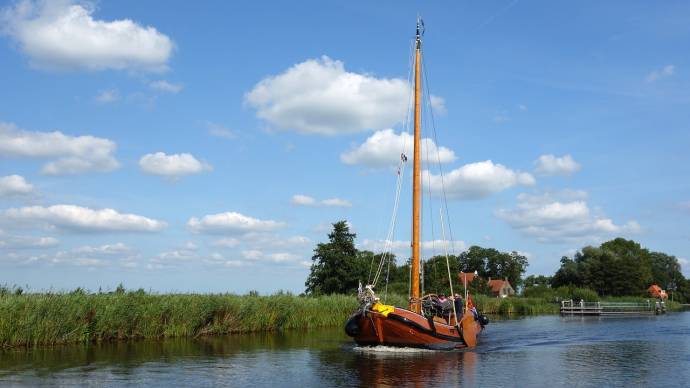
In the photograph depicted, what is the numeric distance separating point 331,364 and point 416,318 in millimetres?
4818

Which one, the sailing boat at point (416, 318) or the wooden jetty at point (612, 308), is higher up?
the sailing boat at point (416, 318)

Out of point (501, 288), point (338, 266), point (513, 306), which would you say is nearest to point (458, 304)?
point (338, 266)

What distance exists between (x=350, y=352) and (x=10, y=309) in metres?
14.8

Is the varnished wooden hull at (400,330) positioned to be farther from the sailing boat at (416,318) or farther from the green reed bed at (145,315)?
the green reed bed at (145,315)

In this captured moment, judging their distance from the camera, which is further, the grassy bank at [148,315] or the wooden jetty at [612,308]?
the wooden jetty at [612,308]

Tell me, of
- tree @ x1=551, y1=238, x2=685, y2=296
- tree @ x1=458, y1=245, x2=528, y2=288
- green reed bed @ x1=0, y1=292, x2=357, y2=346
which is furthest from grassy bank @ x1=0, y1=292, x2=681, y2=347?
tree @ x1=458, y1=245, x2=528, y2=288

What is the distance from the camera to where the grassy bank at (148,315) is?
92.6ft

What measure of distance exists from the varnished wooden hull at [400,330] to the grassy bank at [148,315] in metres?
11.6

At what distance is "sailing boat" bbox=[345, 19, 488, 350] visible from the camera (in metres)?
27.6

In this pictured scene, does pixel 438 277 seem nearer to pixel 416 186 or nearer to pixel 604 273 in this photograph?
pixel 604 273

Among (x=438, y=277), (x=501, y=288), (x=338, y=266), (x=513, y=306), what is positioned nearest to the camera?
(x=338, y=266)

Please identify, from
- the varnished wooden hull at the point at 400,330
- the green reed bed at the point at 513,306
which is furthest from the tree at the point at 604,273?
the varnished wooden hull at the point at 400,330

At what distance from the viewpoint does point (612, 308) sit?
8312 centimetres

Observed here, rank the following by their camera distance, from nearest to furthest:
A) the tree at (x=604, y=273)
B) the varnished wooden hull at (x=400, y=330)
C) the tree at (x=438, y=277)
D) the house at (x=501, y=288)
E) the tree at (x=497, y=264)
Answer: the varnished wooden hull at (x=400, y=330)
the tree at (x=438, y=277)
the tree at (x=604, y=273)
the house at (x=501, y=288)
the tree at (x=497, y=264)
